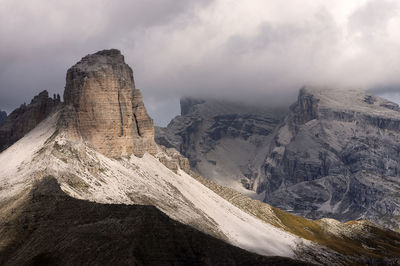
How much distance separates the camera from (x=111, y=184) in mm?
156375

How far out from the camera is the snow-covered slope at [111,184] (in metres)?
139

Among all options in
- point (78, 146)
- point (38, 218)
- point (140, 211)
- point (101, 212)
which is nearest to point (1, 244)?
point (38, 218)

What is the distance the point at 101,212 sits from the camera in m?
108

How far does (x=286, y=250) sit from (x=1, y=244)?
101m

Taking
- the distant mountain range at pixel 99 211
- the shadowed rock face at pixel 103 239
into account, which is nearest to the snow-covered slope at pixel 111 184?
the distant mountain range at pixel 99 211

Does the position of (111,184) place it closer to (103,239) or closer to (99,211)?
(99,211)

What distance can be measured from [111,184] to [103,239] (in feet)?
207

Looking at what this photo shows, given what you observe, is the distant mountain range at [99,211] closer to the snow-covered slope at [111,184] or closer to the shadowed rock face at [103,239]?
the shadowed rock face at [103,239]

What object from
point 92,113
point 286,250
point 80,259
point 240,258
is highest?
point 92,113

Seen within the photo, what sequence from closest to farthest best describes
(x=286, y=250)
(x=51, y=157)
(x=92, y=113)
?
(x=51, y=157), (x=286, y=250), (x=92, y=113)

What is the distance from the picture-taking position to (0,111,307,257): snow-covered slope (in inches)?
5472

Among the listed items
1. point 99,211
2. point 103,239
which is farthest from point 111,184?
point 103,239

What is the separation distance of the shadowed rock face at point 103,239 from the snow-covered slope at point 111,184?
1641cm

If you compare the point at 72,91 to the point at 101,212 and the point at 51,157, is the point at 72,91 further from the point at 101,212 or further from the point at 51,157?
the point at 101,212
